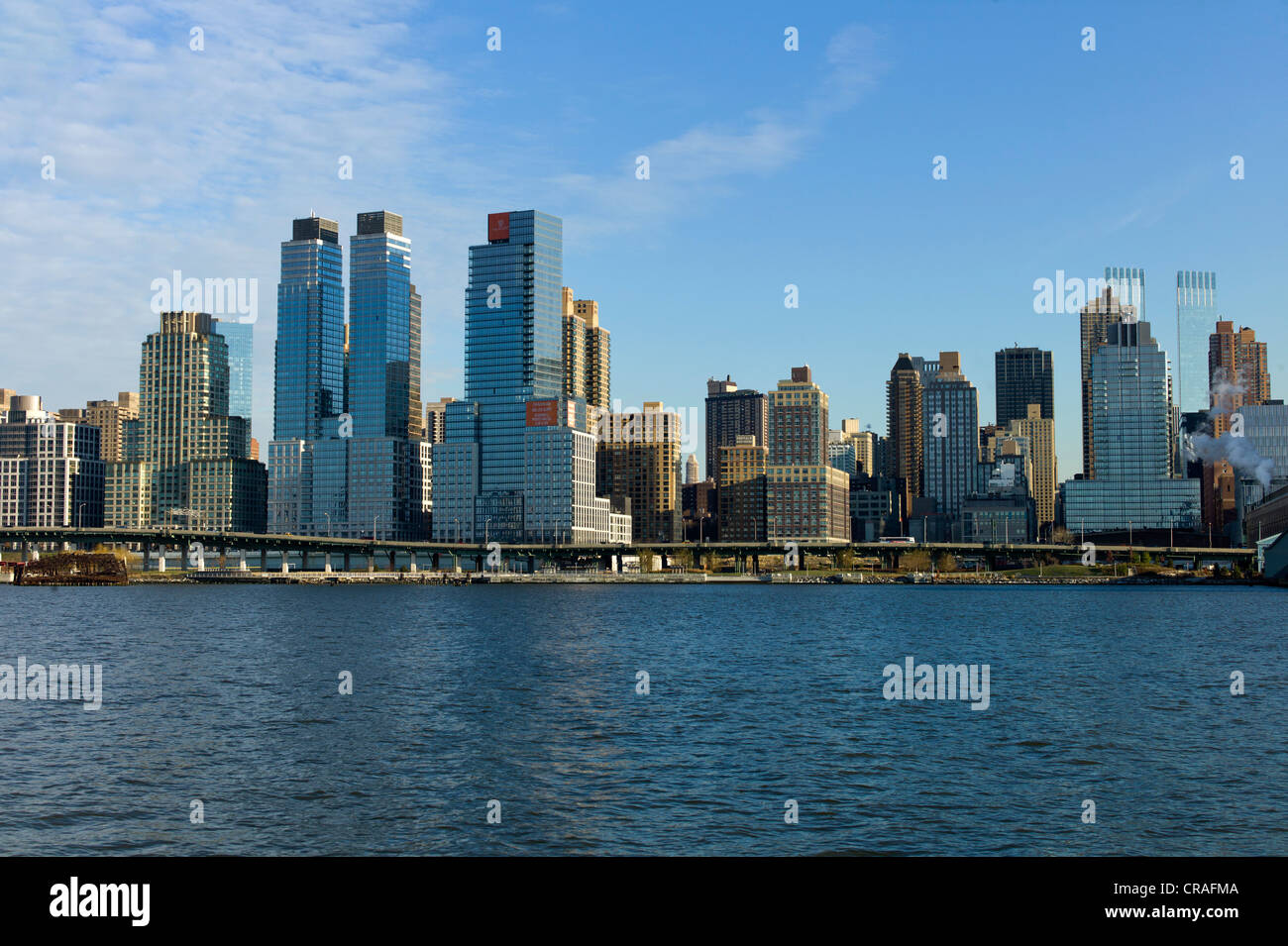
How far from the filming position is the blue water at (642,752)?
106ft

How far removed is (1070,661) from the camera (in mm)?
81812

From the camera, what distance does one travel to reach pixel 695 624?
12650cm

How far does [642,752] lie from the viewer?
145ft

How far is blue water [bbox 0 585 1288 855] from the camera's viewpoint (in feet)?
106

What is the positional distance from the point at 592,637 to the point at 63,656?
146 ft

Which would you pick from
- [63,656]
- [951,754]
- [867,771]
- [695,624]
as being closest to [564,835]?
[867,771]
